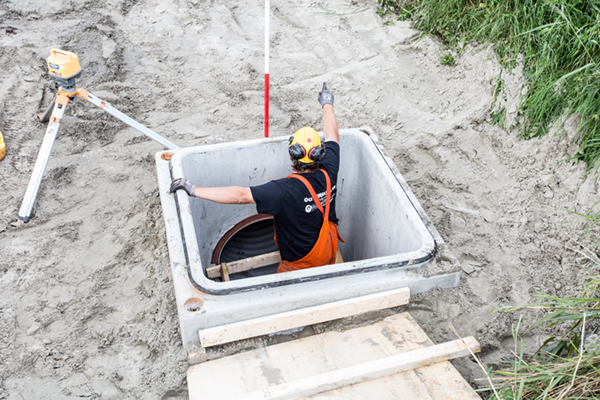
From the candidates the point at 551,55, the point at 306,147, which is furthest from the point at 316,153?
the point at 551,55

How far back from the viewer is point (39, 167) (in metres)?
3.36

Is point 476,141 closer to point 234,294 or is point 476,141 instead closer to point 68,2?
point 234,294

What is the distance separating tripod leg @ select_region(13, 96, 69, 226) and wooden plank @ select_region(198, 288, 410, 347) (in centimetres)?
200

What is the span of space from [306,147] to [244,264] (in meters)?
0.94

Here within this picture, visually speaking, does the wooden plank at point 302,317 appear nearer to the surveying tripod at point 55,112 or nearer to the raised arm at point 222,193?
the raised arm at point 222,193

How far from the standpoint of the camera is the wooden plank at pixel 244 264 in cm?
292

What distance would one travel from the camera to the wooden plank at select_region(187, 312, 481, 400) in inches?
73.9

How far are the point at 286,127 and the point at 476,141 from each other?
64.3 inches

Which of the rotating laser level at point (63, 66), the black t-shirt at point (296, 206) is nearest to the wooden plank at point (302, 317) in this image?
the black t-shirt at point (296, 206)

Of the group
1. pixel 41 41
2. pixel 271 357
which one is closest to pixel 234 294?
pixel 271 357

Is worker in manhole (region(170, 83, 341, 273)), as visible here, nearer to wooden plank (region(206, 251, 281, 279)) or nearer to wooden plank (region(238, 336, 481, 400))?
wooden plank (region(206, 251, 281, 279))

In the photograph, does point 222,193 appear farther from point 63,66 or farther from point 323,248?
point 63,66

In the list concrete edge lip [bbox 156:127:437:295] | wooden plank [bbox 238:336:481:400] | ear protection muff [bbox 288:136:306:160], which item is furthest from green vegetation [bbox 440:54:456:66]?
wooden plank [bbox 238:336:481:400]

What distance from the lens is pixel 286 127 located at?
4.31 meters
